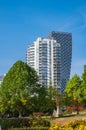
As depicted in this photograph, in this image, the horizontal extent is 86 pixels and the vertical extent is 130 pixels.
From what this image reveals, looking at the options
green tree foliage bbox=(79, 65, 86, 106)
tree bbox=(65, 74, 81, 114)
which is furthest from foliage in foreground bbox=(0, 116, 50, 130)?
tree bbox=(65, 74, 81, 114)

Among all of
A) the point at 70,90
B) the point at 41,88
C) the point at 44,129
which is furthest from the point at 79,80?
the point at 44,129

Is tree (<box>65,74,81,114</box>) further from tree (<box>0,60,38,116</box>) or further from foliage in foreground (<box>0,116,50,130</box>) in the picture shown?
foliage in foreground (<box>0,116,50,130</box>)

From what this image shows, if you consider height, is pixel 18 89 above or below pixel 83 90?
below

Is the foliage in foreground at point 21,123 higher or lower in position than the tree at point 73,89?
lower

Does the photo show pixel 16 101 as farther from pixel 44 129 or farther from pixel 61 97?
pixel 44 129

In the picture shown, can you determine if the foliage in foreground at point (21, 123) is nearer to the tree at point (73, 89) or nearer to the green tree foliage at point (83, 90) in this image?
the green tree foliage at point (83, 90)

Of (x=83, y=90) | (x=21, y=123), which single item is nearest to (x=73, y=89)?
(x=83, y=90)

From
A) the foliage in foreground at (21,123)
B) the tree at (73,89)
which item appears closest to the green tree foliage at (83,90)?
the tree at (73,89)

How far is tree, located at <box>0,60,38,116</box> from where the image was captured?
6800cm

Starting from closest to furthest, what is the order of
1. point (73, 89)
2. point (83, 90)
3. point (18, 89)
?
1. point (18, 89)
2. point (83, 90)
3. point (73, 89)

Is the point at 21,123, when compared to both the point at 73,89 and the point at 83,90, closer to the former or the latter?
the point at 83,90

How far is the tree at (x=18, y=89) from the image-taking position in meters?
68.0

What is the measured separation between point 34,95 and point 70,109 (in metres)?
12.6

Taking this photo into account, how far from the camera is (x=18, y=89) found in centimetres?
6862
